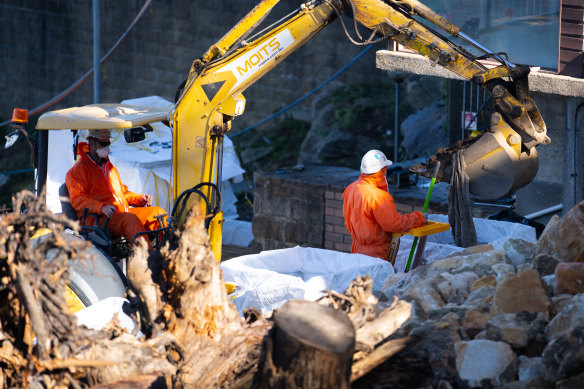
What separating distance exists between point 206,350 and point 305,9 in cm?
324

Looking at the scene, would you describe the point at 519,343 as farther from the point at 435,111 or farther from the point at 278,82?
the point at 278,82

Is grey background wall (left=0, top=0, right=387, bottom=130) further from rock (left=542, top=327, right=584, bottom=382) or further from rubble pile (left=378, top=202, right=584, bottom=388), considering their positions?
rock (left=542, top=327, right=584, bottom=382)

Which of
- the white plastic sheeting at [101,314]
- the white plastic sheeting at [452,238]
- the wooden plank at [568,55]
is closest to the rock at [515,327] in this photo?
the white plastic sheeting at [101,314]

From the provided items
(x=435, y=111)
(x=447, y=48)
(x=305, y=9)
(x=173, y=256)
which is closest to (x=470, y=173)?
(x=447, y=48)

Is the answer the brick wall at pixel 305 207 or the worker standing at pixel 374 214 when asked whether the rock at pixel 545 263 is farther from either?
the brick wall at pixel 305 207

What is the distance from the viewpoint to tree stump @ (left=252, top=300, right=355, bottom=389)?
3367mm

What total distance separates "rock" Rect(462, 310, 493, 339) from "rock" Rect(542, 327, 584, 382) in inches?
20.5

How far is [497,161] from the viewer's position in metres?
6.16

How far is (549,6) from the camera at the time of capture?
25.0 feet

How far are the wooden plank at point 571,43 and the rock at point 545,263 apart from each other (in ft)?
10.8

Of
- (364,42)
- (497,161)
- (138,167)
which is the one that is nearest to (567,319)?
(497,161)

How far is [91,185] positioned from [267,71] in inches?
62.0

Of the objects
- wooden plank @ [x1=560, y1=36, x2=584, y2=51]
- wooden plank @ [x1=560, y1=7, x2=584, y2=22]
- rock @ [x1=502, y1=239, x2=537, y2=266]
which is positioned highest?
wooden plank @ [x1=560, y1=7, x2=584, y2=22]

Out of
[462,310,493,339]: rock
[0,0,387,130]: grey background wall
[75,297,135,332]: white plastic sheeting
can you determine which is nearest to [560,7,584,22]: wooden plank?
[462,310,493,339]: rock
